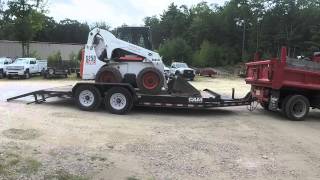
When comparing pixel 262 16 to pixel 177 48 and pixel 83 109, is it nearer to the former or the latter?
pixel 177 48

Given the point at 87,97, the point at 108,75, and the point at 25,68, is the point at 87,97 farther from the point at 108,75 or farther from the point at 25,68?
the point at 25,68

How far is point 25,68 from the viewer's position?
132 feet

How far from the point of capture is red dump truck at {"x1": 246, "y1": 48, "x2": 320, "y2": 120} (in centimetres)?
1602

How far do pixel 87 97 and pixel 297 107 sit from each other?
6625mm

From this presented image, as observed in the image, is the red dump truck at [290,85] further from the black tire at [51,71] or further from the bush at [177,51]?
the bush at [177,51]

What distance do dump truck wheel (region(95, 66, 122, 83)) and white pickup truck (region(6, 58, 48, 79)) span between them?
23355mm

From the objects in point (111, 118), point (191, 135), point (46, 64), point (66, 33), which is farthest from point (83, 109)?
point (66, 33)

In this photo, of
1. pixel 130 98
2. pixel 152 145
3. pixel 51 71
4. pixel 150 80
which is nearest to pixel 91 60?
pixel 150 80

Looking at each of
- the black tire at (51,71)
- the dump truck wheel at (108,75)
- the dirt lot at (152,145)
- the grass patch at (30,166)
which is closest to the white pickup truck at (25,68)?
the black tire at (51,71)

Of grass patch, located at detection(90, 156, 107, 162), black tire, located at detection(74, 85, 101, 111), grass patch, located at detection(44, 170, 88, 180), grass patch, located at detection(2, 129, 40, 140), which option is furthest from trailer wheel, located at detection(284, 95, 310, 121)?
grass patch, located at detection(44, 170, 88, 180)

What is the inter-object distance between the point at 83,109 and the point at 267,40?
79.8 metres

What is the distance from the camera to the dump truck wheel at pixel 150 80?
17.4 m

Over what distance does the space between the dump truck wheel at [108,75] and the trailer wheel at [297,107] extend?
5.49 m

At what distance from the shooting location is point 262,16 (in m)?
96.1
